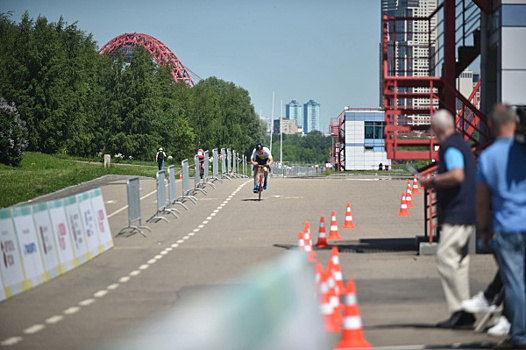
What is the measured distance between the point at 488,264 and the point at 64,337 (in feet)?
26.2

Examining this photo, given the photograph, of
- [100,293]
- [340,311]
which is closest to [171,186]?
[100,293]

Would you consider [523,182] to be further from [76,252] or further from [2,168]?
A: [2,168]

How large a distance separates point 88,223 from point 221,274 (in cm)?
426

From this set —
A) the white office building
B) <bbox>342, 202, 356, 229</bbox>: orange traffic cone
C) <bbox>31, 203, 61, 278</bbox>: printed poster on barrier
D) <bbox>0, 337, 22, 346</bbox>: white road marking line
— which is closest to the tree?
<bbox>342, 202, 356, 229</bbox>: orange traffic cone

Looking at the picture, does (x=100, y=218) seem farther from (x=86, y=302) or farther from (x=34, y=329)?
(x=34, y=329)

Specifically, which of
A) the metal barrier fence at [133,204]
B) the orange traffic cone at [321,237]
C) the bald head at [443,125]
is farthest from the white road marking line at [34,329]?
the metal barrier fence at [133,204]

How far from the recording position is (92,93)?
98.3m

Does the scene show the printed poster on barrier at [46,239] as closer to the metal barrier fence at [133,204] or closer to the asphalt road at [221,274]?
the asphalt road at [221,274]

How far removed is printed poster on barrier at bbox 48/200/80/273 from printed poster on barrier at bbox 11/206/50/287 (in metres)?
1.06

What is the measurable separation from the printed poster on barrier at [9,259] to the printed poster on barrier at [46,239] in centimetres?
109

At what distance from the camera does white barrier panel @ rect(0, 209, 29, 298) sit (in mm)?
13984

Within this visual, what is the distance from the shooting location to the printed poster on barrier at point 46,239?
1571 centimetres

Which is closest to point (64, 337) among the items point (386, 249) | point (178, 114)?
point (386, 249)

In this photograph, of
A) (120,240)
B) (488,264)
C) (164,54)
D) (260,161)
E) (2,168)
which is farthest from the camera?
(164,54)
